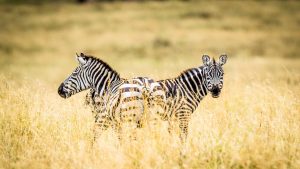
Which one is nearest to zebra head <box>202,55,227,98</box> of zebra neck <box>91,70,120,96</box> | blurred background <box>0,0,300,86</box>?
zebra neck <box>91,70,120,96</box>

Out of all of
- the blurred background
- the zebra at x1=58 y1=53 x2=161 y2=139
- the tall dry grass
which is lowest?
the tall dry grass

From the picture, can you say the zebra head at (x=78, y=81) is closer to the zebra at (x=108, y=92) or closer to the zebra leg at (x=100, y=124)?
the zebra at (x=108, y=92)

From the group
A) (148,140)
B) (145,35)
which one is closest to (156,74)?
(148,140)

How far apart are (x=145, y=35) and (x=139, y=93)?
31.0 meters

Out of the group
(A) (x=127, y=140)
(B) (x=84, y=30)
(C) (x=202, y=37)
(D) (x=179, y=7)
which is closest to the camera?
(A) (x=127, y=140)

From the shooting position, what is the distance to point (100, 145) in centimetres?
867

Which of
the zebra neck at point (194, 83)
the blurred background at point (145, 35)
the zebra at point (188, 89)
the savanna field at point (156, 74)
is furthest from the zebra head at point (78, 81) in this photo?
the blurred background at point (145, 35)

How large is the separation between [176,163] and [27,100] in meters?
3.89

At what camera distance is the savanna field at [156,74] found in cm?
830

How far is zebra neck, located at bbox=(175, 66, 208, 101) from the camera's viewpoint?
977 cm

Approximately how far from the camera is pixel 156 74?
1512cm

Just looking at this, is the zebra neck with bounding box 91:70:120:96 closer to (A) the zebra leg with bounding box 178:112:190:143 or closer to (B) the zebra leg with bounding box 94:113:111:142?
(B) the zebra leg with bounding box 94:113:111:142

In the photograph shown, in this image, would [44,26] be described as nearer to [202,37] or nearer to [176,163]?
[202,37]

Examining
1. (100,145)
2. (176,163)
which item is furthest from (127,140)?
(176,163)
